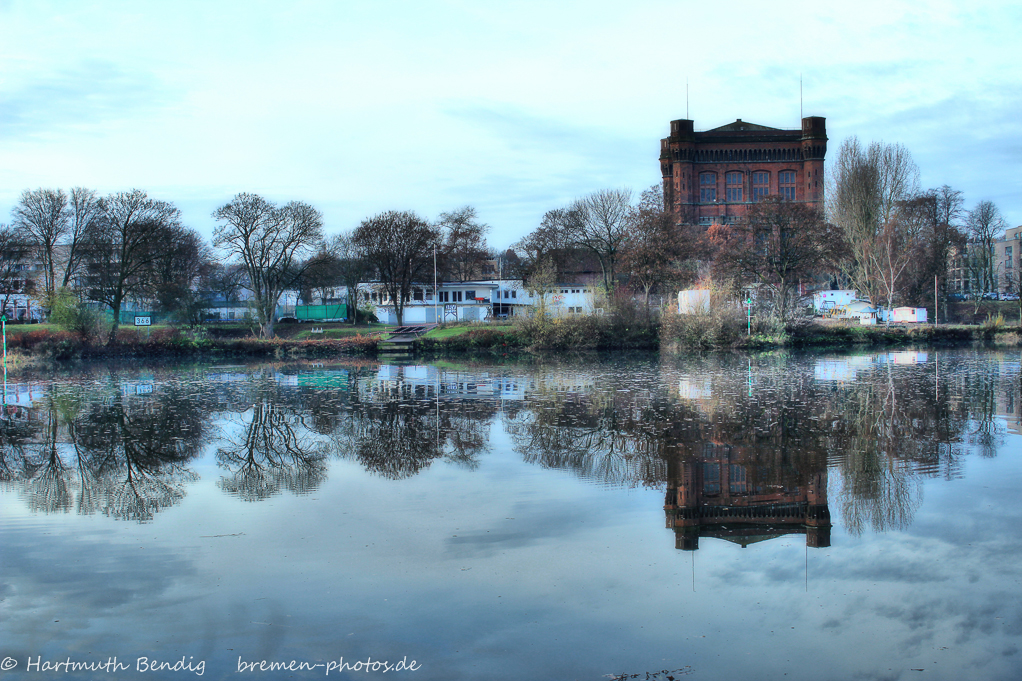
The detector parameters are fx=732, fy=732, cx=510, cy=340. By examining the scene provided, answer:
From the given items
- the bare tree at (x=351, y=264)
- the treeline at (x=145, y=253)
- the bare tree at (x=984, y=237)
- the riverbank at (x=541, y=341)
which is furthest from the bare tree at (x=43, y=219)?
the bare tree at (x=984, y=237)

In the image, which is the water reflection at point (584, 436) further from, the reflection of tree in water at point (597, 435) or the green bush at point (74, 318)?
the green bush at point (74, 318)

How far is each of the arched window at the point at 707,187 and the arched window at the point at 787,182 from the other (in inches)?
281

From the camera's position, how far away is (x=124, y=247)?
50.4 metres

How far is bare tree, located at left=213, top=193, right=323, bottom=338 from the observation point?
53.4 metres

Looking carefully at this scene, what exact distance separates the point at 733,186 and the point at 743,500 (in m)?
77.5

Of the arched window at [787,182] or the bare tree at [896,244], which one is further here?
the arched window at [787,182]

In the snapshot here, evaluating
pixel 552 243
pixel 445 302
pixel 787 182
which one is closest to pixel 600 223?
pixel 552 243

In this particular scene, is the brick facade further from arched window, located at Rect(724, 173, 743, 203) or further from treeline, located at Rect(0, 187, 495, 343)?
treeline, located at Rect(0, 187, 495, 343)

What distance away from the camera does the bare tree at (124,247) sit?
164 ft

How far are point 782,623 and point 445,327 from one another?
5034cm

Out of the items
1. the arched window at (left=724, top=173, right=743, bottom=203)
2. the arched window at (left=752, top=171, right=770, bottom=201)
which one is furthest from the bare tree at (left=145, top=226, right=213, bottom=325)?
the arched window at (left=752, top=171, right=770, bottom=201)

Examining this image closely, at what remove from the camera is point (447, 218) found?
80.2m

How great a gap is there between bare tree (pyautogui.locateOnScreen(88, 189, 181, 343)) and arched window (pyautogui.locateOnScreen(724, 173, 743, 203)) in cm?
5690

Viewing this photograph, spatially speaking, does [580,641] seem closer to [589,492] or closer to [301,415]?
[589,492]
